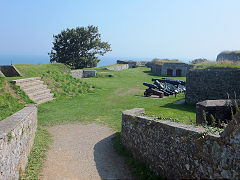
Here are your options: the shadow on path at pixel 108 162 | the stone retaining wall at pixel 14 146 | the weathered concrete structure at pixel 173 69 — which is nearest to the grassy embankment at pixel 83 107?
the shadow on path at pixel 108 162

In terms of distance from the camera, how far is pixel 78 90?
17.8 metres

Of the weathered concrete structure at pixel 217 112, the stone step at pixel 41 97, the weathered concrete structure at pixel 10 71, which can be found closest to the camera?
the weathered concrete structure at pixel 217 112

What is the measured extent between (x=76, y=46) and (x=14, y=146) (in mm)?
42388

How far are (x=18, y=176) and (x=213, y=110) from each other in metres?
5.94

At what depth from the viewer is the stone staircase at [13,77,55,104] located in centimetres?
1428

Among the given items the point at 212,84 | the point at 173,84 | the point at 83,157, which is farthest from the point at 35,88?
the point at 212,84

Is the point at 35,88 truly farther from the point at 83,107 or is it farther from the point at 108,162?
the point at 108,162

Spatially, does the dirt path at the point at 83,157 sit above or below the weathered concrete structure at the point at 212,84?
below

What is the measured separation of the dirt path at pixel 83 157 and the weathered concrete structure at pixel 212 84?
24.3ft

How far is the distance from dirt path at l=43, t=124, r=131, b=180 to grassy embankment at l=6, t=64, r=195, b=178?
28 centimetres

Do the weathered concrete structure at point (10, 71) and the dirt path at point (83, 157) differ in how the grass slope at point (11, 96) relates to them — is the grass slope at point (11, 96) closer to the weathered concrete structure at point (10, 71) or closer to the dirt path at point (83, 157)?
the weathered concrete structure at point (10, 71)

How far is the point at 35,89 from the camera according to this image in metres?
15.2

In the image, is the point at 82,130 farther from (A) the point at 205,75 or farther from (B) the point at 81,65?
(B) the point at 81,65

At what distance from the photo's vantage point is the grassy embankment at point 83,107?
24.5 ft
